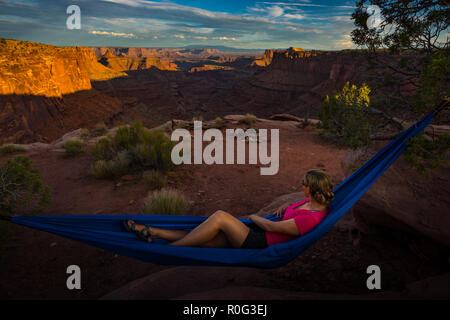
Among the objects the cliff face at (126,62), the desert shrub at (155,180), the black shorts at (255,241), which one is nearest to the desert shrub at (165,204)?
the desert shrub at (155,180)

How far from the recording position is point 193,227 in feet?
7.66

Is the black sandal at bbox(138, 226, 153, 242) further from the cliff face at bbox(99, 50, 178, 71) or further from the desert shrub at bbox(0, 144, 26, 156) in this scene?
the cliff face at bbox(99, 50, 178, 71)

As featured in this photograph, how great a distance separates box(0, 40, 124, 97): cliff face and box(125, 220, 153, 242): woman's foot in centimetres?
2252

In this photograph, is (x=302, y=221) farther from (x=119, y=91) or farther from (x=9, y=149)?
(x=119, y=91)

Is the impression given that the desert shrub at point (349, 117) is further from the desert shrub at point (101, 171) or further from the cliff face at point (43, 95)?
the cliff face at point (43, 95)

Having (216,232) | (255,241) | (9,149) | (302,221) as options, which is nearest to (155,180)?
(216,232)

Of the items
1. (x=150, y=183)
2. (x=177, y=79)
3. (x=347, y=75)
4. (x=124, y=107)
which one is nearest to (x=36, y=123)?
(x=124, y=107)

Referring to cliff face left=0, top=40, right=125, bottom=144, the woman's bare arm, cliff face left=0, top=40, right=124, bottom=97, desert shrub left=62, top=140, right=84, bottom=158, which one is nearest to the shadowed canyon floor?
the woman's bare arm

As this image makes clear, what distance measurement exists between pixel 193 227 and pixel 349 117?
1.85 m

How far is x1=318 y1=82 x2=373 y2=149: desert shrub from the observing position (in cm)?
226

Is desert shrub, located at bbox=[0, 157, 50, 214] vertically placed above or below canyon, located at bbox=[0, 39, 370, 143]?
below

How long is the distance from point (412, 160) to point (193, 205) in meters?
3.22
